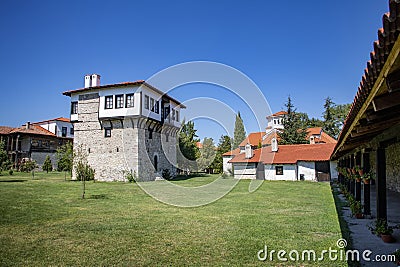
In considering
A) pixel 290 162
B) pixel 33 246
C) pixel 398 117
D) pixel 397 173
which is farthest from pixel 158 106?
pixel 398 117

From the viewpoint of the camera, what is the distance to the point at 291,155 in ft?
90.8

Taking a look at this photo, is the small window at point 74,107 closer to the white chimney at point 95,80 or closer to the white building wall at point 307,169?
the white chimney at point 95,80

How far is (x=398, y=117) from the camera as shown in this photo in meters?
4.36

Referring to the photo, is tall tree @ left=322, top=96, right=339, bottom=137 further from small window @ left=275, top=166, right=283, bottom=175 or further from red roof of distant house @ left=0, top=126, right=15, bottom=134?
red roof of distant house @ left=0, top=126, right=15, bottom=134

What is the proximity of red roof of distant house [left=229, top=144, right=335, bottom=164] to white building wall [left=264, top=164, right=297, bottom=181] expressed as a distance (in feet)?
1.73

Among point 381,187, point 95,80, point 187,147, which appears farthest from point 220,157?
point 381,187

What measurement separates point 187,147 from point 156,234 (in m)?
26.1

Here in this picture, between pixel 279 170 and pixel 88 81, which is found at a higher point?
pixel 88 81

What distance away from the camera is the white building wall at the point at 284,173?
86.2ft

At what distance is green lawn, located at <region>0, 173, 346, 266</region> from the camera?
15.4ft

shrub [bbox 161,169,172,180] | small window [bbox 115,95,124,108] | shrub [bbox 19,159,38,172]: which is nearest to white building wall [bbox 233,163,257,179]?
shrub [bbox 161,169,172,180]

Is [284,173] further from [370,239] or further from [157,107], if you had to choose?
[370,239]

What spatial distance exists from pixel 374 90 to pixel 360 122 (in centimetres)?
188

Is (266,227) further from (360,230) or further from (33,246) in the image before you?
(33,246)
